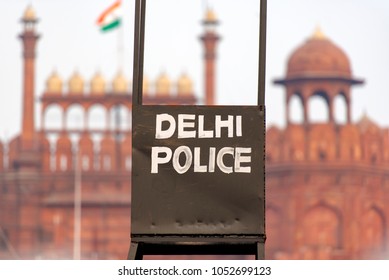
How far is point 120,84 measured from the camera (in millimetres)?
76750

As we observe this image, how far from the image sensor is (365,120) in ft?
258

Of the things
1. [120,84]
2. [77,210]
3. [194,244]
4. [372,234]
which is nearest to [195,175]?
[194,244]

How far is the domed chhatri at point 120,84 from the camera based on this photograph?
76.2m

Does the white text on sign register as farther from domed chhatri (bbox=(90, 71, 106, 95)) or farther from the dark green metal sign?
domed chhatri (bbox=(90, 71, 106, 95))

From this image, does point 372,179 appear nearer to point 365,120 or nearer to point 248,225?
point 365,120

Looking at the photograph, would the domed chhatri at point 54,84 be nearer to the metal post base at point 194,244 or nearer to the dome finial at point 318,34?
the dome finial at point 318,34

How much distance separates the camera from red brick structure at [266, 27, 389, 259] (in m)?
73.4

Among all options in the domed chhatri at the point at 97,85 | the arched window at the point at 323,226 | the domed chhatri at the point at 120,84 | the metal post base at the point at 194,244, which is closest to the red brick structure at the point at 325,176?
the arched window at the point at 323,226

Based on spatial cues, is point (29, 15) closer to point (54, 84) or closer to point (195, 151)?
point (54, 84)

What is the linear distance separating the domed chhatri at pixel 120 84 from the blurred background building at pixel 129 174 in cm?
4

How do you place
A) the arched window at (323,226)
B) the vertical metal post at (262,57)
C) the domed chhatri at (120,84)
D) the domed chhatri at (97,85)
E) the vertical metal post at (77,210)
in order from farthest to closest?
1. the domed chhatri at (120,84)
2. the domed chhatri at (97,85)
3. the vertical metal post at (77,210)
4. the arched window at (323,226)
5. the vertical metal post at (262,57)

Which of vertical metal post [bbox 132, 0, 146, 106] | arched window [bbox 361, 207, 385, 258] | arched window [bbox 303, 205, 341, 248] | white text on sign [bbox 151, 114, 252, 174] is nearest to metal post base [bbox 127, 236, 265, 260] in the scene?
white text on sign [bbox 151, 114, 252, 174]

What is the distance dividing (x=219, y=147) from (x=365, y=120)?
74469 millimetres

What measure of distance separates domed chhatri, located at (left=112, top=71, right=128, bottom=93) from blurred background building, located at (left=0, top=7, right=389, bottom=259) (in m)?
0.04
